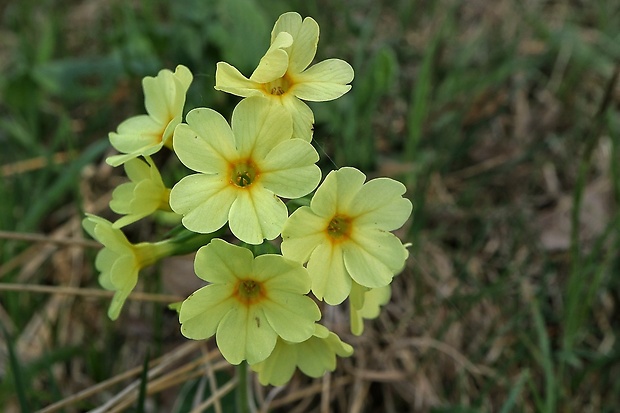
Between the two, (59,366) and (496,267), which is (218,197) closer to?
(59,366)

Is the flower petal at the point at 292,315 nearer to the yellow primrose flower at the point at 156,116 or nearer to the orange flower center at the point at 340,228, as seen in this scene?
the orange flower center at the point at 340,228

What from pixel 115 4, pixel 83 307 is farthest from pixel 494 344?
pixel 115 4

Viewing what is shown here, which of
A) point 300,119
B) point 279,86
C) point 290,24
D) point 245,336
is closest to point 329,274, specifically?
point 245,336

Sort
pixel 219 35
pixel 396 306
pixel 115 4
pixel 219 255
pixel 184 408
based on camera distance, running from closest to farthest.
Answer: pixel 219 255 < pixel 184 408 < pixel 396 306 < pixel 219 35 < pixel 115 4

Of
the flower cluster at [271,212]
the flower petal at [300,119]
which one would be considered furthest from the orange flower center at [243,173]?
the flower petal at [300,119]

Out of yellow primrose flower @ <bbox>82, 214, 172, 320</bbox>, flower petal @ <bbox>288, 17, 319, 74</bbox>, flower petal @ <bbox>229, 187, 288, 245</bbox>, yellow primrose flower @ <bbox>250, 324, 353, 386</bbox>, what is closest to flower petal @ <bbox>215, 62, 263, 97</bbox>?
flower petal @ <bbox>288, 17, 319, 74</bbox>

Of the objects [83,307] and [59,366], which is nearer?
[59,366]
